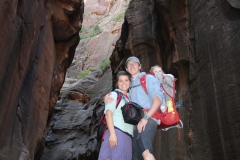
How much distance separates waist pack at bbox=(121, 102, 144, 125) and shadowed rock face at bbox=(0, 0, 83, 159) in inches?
126

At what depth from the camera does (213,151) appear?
7066 millimetres

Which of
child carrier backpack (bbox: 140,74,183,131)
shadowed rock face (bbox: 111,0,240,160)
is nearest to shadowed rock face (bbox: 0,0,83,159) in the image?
child carrier backpack (bbox: 140,74,183,131)

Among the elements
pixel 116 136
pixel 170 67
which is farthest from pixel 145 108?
pixel 170 67

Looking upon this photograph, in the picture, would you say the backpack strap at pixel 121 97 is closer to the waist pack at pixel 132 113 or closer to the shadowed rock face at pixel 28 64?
the waist pack at pixel 132 113

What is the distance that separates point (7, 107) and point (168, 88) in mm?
3909

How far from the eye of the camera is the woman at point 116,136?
12.8 ft

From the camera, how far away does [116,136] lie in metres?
3.99

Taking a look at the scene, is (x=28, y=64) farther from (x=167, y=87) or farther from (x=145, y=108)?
(x=145, y=108)

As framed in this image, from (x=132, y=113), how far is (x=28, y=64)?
17.4 ft

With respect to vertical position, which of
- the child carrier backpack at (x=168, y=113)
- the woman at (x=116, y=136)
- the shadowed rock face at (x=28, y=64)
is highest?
the shadowed rock face at (x=28, y=64)

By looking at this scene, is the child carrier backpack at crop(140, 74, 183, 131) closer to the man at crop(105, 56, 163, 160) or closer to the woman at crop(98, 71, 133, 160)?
the man at crop(105, 56, 163, 160)

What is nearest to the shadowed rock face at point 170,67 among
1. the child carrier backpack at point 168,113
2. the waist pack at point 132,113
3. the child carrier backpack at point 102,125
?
the child carrier backpack at point 168,113

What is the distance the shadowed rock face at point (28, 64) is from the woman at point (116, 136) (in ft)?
9.91

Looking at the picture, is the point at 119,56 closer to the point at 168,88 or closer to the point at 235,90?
the point at 235,90
